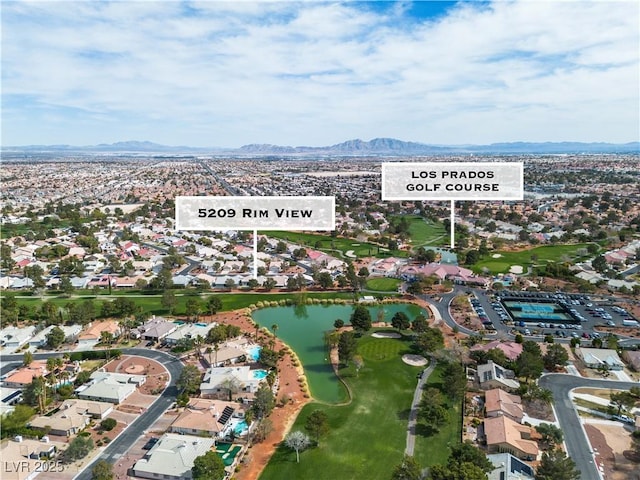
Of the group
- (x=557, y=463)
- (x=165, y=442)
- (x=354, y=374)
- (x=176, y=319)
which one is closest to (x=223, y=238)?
(x=176, y=319)

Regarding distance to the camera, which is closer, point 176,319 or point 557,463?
point 557,463

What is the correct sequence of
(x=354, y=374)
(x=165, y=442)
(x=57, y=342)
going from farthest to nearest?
A: (x=57, y=342)
(x=354, y=374)
(x=165, y=442)

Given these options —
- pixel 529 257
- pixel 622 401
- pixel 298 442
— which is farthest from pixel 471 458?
pixel 529 257

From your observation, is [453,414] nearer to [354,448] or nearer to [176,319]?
[354,448]

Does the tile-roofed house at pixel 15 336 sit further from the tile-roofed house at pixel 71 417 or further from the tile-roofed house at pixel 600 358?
the tile-roofed house at pixel 600 358

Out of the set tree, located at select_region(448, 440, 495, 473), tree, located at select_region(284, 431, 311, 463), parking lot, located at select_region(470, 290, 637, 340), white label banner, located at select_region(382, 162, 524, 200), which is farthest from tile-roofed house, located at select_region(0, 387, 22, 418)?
parking lot, located at select_region(470, 290, 637, 340)

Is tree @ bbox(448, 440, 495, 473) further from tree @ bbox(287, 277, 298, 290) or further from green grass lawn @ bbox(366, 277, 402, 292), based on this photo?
tree @ bbox(287, 277, 298, 290)
